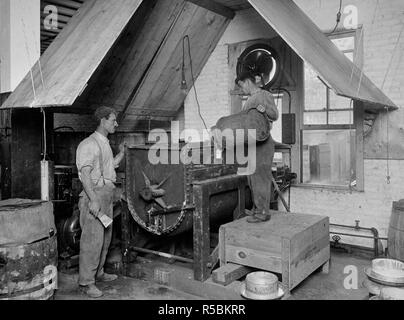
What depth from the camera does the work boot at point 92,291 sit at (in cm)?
404

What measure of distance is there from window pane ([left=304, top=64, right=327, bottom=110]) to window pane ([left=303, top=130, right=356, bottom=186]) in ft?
1.27

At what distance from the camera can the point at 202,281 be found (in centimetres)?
400

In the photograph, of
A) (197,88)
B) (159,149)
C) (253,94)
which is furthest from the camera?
(197,88)

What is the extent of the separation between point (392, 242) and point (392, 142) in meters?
1.35

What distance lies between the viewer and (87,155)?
398cm

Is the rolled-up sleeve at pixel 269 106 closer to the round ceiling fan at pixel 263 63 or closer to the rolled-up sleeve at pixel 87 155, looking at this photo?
the rolled-up sleeve at pixel 87 155

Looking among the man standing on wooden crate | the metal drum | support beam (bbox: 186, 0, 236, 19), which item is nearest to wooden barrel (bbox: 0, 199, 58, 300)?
the man standing on wooden crate

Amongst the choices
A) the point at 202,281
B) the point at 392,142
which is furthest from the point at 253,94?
the point at 392,142

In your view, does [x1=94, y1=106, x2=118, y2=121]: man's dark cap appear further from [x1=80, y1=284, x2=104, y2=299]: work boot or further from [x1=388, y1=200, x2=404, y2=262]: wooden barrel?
[x1=388, y1=200, x2=404, y2=262]: wooden barrel

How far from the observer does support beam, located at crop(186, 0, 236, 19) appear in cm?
596

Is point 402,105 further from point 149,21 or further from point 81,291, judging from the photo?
point 81,291

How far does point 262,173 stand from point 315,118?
2.12 m

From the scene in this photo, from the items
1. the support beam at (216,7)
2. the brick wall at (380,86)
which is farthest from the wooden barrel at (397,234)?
the support beam at (216,7)

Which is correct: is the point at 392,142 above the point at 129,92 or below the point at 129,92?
below
